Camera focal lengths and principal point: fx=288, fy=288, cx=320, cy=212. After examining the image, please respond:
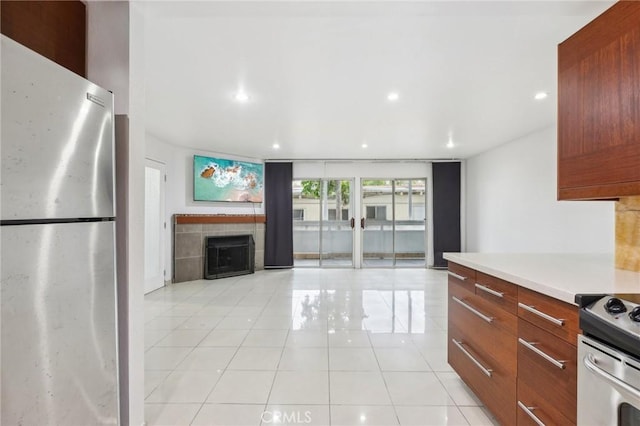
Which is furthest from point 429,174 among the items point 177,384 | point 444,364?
point 177,384

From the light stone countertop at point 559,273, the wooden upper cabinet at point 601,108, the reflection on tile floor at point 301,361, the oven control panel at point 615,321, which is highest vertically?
the wooden upper cabinet at point 601,108

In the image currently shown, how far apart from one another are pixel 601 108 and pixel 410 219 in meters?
5.66

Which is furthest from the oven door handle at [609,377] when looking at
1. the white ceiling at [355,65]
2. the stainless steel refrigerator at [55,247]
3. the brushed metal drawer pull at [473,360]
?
the stainless steel refrigerator at [55,247]

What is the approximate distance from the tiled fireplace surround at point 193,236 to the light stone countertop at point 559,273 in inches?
183

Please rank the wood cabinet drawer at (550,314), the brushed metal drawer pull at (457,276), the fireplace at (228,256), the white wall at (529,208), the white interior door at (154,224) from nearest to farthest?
the wood cabinet drawer at (550,314), the brushed metal drawer pull at (457,276), the white wall at (529,208), the white interior door at (154,224), the fireplace at (228,256)

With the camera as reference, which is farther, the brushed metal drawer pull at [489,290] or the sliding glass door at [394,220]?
the sliding glass door at [394,220]

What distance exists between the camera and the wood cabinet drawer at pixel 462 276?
5.99ft

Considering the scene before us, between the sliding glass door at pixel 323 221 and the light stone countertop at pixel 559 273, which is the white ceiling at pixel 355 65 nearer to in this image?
the light stone countertop at pixel 559 273

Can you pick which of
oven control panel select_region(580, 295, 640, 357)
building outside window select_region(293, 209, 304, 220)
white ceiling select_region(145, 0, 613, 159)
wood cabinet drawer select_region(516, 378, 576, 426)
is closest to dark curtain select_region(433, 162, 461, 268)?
white ceiling select_region(145, 0, 613, 159)

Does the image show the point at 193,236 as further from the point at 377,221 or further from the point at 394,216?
the point at 394,216

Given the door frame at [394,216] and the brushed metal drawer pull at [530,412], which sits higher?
the door frame at [394,216]

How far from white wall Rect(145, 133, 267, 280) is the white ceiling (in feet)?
2.06

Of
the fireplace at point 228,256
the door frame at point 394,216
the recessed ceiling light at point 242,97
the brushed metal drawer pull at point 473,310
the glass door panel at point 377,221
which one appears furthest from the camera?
the glass door panel at point 377,221

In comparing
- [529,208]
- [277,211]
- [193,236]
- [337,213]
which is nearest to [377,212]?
[337,213]
